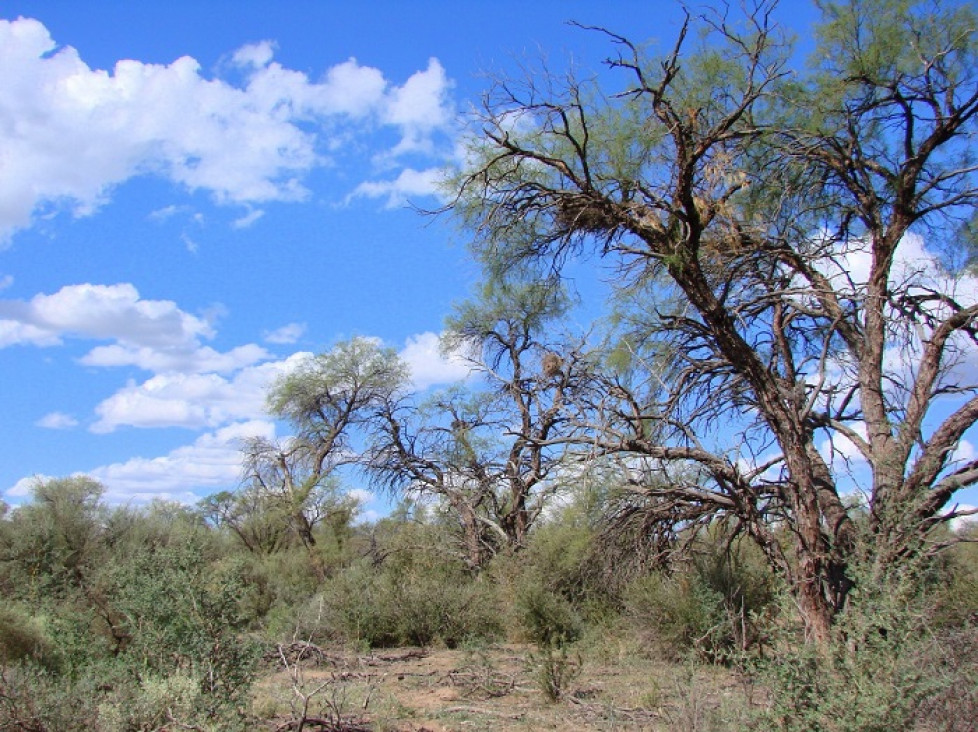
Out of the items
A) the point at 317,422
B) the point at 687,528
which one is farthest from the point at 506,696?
the point at 317,422

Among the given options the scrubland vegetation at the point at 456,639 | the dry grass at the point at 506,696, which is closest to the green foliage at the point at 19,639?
the scrubland vegetation at the point at 456,639

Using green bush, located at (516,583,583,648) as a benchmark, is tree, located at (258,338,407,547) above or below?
above

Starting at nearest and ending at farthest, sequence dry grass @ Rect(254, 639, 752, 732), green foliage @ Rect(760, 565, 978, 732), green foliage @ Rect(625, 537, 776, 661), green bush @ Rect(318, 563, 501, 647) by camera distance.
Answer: green foliage @ Rect(760, 565, 978, 732)
dry grass @ Rect(254, 639, 752, 732)
green foliage @ Rect(625, 537, 776, 661)
green bush @ Rect(318, 563, 501, 647)

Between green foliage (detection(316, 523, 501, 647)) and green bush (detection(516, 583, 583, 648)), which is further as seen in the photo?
green foliage (detection(316, 523, 501, 647))

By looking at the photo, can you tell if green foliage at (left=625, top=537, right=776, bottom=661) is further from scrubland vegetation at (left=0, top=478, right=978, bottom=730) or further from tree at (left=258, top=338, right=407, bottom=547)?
tree at (left=258, top=338, right=407, bottom=547)

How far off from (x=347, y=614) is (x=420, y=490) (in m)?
7.15

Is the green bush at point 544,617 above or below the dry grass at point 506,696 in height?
above

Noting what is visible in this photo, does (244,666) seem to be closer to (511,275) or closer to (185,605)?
(185,605)

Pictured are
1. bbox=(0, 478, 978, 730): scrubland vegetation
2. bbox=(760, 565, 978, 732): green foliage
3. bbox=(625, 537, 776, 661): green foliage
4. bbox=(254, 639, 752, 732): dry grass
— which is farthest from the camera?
bbox=(625, 537, 776, 661): green foliage

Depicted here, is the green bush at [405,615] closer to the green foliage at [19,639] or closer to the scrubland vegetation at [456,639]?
the scrubland vegetation at [456,639]

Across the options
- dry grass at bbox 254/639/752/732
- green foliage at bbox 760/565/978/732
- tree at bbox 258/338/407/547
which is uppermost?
tree at bbox 258/338/407/547

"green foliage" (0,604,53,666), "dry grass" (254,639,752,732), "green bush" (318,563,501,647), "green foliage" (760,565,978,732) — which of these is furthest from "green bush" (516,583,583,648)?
"green foliage" (760,565,978,732)

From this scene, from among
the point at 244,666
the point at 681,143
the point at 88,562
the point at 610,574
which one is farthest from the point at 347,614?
the point at 681,143

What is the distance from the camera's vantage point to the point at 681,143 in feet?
30.3
